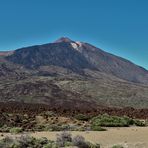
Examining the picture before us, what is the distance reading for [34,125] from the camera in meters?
24.2

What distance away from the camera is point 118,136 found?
787 inches

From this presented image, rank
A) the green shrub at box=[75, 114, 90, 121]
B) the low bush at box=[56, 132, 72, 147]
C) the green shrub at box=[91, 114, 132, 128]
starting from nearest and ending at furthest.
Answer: the low bush at box=[56, 132, 72, 147], the green shrub at box=[91, 114, 132, 128], the green shrub at box=[75, 114, 90, 121]

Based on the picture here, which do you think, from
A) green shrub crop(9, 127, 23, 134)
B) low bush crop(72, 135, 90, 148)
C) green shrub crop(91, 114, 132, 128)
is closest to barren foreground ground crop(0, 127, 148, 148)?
green shrub crop(9, 127, 23, 134)

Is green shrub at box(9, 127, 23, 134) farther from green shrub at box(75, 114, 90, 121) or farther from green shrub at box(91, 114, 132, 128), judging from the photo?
green shrub at box(75, 114, 90, 121)

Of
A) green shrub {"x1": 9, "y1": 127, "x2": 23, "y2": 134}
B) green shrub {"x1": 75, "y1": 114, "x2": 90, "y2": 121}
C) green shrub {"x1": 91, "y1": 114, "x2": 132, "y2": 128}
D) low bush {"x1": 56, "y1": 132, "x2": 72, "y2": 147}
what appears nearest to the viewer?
low bush {"x1": 56, "y1": 132, "x2": 72, "y2": 147}

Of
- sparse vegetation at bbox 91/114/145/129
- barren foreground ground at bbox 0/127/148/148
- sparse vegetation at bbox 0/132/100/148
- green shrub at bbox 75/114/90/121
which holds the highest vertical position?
green shrub at bbox 75/114/90/121

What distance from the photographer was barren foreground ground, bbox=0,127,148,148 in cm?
1720

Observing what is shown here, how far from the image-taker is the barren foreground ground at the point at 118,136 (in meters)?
17.2

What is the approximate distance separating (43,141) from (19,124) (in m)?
7.72

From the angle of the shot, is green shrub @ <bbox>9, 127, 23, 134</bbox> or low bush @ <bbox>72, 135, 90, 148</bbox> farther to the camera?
green shrub @ <bbox>9, 127, 23, 134</bbox>

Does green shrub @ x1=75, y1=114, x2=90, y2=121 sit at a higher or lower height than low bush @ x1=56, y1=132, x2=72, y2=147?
higher

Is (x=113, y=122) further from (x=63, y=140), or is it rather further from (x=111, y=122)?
(x=63, y=140)

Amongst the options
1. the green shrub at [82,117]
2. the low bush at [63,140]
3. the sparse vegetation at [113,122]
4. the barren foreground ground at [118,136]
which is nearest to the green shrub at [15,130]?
the barren foreground ground at [118,136]

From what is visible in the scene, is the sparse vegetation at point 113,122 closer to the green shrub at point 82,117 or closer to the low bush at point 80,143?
the green shrub at point 82,117
